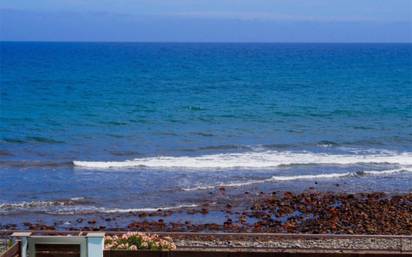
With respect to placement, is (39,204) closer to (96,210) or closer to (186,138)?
(96,210)

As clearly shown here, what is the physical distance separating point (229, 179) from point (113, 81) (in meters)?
64.8

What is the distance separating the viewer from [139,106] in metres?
71.8

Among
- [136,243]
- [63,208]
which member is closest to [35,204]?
[63,208]

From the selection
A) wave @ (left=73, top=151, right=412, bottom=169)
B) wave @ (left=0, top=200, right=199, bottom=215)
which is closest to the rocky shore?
wave @ (left=0, top=200, right=199, bottom=215)

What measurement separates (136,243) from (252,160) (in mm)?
26643

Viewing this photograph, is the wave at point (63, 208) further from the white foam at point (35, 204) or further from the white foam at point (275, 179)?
the white foam at point (275, 179)

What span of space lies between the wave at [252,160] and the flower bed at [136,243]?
23.4 meters

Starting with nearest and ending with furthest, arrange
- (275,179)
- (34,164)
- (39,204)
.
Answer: (39,204)
(275,179)
(34,164)

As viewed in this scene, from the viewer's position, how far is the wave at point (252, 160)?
39250 millimetres

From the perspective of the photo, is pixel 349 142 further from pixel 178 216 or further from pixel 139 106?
pixel 139 106

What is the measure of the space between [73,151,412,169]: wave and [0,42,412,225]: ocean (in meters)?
0.05

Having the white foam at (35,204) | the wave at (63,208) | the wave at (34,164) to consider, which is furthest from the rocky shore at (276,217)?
the wave at (34,164)

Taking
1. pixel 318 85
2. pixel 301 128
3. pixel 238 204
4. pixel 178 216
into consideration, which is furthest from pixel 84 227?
pixel 318 85

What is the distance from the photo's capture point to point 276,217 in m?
27.2
